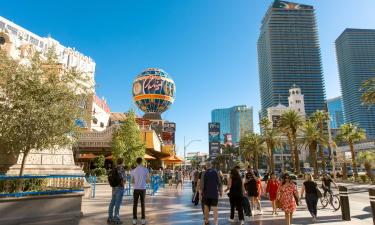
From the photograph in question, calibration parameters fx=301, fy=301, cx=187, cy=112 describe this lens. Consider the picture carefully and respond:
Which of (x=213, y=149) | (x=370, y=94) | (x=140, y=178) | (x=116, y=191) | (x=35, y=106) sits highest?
(x=370, y=94)

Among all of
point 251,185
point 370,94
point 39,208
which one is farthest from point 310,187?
point 370,94

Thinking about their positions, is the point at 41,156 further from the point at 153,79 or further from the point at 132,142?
the point at 153,79

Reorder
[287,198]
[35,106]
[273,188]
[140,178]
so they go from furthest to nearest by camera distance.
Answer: [273,188], [35,106], [140,178], [287,198]

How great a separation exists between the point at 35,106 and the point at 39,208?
335 cm

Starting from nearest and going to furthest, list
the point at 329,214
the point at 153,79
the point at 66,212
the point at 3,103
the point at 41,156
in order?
the point at 66,212
the point at 3,103
the point at 329,214
the point at 41,156
the point at 153,79

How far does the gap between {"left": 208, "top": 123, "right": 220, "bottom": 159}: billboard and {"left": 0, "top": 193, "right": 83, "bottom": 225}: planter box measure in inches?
2601

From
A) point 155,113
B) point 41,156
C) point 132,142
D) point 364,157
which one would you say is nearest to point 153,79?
point 155,113

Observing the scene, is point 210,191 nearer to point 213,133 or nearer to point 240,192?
point 240,192

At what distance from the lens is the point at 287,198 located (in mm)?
8758

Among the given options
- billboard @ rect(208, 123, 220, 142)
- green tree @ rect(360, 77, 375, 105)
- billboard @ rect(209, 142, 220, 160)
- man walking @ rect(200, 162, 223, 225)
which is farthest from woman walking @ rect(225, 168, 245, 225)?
billboard @ rect(208, 123, 220, 142)

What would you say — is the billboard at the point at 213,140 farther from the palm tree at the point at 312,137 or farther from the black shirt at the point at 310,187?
the black shirt at the point at 310,187

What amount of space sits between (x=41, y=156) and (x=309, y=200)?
1136cm

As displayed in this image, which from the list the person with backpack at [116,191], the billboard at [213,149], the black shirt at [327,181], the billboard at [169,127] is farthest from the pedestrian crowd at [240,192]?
the billboard at [213,149]

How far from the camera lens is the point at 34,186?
33.6ft
